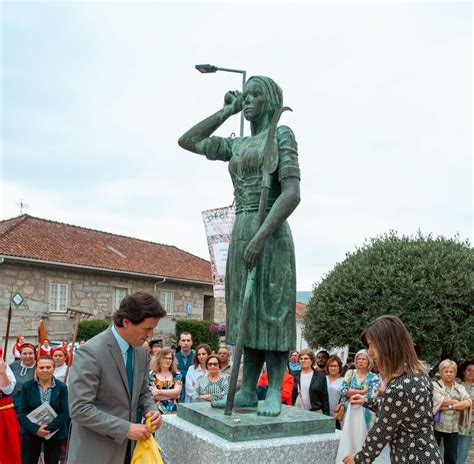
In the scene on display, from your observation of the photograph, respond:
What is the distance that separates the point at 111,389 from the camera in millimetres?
2559

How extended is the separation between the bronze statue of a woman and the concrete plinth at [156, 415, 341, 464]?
28cm

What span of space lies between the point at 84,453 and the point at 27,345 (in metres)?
3.85

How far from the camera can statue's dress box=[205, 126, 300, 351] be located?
10.9ft

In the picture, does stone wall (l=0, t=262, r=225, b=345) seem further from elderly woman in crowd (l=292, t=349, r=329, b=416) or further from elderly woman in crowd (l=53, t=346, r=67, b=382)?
elderly woman in crowd (l=292, t=349, r=329, b=416)

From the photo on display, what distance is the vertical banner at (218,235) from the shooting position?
7.79m

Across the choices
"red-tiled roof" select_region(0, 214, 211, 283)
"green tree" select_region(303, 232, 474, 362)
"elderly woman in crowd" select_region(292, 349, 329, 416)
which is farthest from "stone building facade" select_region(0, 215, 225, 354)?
"elderly woman in crowd" select_region(292, 349, 329, 416)

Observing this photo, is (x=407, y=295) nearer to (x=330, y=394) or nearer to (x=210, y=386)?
(x=330, y=394)

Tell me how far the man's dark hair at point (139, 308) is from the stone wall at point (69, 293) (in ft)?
52.5

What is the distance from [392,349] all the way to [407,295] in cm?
891

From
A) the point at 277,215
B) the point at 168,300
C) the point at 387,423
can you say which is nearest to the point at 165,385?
the point at 277,215

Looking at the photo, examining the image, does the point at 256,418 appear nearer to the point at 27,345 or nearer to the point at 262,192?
the point at 262,192

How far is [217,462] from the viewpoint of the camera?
2805 mm

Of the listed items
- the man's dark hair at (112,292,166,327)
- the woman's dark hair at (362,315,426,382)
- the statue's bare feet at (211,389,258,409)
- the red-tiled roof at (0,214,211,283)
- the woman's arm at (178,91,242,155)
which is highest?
the red-tiled roof at (0,214,211,283)

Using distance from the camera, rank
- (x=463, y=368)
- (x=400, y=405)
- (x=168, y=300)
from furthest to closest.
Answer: (x=168, y=300)
(x=463, y=368)
(x=400, y=405)
